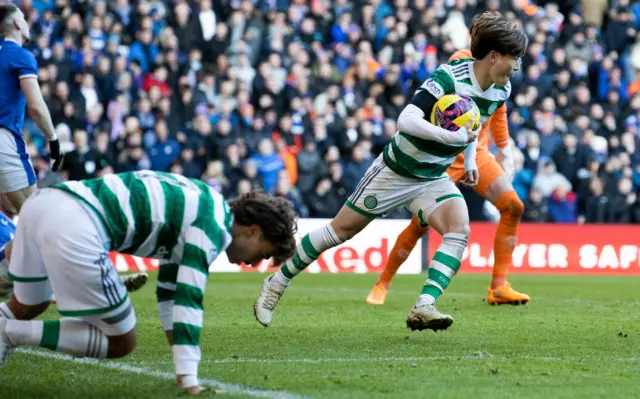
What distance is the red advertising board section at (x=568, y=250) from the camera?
18688mm

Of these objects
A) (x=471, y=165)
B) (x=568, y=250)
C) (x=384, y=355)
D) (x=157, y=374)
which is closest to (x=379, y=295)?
(x=471, y=165)

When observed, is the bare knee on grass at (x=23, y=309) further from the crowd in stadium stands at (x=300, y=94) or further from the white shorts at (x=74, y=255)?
the crowd in stadium stands at (x=300, y=94)

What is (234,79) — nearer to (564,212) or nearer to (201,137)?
(201,137)

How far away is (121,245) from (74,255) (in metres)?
0.26

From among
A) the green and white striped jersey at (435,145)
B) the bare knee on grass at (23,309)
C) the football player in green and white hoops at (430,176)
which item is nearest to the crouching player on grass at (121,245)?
the bare knee on grass at (23,309)

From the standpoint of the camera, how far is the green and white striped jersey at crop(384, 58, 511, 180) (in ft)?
25.1

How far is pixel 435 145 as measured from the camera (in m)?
7.63

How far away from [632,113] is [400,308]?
12.9 metres

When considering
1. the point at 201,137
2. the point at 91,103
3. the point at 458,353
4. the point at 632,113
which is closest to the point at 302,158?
the point at 201,137

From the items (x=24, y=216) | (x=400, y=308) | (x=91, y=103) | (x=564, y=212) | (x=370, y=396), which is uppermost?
(x=24, y=216)

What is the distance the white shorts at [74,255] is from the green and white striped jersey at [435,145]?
3073 mm

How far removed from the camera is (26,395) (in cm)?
502

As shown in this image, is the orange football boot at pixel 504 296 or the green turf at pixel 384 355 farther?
the orange football boot at pixel 504 296

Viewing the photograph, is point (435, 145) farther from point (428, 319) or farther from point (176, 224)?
point (176, 224)
